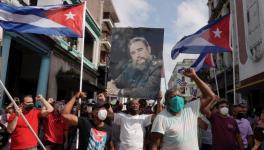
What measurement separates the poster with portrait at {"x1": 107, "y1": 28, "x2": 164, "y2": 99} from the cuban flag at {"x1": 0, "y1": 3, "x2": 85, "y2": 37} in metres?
1.08

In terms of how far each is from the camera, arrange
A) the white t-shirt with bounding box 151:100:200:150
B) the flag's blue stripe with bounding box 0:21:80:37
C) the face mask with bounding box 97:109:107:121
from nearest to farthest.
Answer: the white t-shirt with bounding box 151:100:200:150, the face mask with bounding box 97:109:107:121, the flag's blue stripe with bounding box 0:21:80:37

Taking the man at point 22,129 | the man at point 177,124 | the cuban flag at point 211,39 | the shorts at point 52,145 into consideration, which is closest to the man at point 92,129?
the man at point 177,124

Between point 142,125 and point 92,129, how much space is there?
134 centimetres

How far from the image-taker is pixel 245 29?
13.9m

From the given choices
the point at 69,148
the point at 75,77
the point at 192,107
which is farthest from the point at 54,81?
the point at 192,107

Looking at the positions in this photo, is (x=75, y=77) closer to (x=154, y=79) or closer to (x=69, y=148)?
(x=69, y=148)

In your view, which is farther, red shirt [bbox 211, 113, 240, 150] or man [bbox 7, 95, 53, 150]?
man [bbox 7, 95, 53, 150]

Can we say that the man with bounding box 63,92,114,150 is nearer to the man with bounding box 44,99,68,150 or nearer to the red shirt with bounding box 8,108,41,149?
the red shirt with bounding box 8,108,41,149

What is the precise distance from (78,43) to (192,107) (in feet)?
61.6

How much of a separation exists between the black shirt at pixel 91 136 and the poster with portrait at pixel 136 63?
6.90 ft

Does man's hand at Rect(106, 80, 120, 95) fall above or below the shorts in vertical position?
above

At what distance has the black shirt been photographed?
4340mm

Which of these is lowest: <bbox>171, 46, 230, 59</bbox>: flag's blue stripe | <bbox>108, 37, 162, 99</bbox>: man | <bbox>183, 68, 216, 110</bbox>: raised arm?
<bbox>183, 68, 216, 110</bbox>: raised arm

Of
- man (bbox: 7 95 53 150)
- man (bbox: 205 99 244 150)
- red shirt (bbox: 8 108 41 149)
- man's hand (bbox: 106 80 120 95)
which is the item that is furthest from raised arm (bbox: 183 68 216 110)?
red shirt (bbox: 8 108 41 149)
